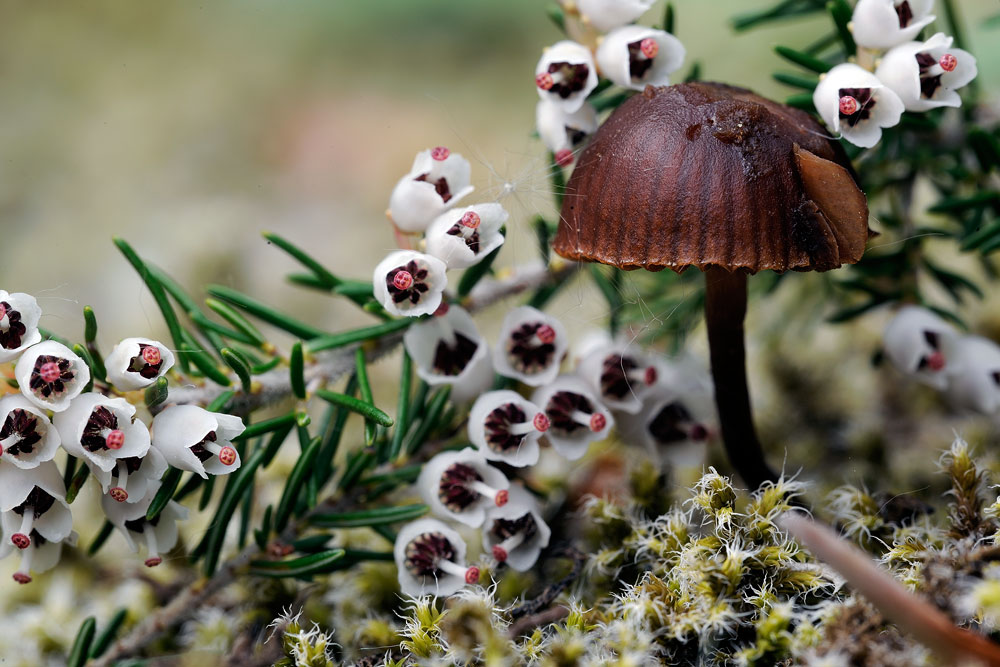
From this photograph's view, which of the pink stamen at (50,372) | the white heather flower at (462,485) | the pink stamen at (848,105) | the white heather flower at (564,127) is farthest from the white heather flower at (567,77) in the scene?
the pink stamen at (50,372)

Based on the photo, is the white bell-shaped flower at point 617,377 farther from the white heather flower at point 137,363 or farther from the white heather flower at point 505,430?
the white heather flower at point 137,363

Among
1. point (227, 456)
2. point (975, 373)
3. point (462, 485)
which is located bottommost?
point (975, 373)

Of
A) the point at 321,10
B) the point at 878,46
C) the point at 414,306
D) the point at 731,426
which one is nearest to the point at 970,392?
the point at 731,426

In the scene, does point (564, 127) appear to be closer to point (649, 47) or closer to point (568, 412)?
point (649, 47)

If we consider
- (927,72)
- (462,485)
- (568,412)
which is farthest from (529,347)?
(927,72)

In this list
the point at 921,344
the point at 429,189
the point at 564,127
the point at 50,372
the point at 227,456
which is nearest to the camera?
the point at 50,372

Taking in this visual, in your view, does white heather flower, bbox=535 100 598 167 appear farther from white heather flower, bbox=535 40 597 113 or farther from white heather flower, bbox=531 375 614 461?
white heather flower, bbox=531 375 614 461
